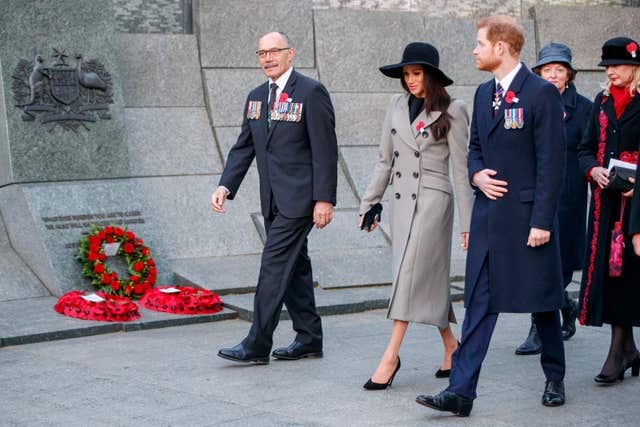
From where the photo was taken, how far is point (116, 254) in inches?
325

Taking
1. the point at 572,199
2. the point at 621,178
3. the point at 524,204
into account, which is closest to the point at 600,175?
the point at 621,178

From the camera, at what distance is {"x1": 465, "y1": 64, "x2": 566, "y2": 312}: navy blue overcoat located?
4.87 meters

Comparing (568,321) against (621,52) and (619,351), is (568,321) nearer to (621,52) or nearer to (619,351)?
(619,351)

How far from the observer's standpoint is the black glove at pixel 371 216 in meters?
5.59

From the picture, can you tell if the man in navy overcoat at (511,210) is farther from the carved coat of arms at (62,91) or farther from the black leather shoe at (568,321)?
the carved coat of arms at (62,91)

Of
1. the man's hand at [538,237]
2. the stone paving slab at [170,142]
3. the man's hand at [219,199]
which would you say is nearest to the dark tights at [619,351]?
the man's hand at [538,237]

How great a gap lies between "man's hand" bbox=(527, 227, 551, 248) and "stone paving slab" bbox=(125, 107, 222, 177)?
5.13 meters

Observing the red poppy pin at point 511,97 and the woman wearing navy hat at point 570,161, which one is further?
the woman wearing navy hat at point 570,161

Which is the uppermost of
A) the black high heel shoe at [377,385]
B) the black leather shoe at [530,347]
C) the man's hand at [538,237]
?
the man's hand at [538,237]

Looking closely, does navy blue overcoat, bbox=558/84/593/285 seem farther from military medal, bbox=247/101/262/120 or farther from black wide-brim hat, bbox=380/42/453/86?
military medal, bbox=247/101/262/120

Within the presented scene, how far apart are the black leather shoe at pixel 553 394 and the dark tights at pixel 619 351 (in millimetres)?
572

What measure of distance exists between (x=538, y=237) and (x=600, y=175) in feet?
3.82

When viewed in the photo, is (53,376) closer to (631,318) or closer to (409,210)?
(409,210)

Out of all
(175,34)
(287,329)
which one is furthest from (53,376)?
(175,34)
